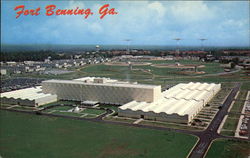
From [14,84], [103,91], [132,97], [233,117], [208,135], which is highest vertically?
[103,91]

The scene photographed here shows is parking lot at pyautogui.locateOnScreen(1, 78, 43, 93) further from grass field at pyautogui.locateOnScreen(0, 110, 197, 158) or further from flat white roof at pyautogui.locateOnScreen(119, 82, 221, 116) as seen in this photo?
flat white roof at pyautogui.locateOnScreen(119, 82, 221, 116)

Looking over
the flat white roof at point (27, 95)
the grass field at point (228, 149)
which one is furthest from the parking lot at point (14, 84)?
the grass field at point (228, 149)

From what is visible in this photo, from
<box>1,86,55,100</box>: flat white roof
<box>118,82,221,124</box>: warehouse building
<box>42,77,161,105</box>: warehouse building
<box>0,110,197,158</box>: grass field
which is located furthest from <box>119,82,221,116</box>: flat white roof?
<box>1,86,55,100</box>: flat white roof

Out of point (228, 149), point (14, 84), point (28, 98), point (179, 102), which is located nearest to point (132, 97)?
point (179, 102)

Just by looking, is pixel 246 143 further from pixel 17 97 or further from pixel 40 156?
pixel 17 97

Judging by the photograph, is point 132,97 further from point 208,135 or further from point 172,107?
point 208,135

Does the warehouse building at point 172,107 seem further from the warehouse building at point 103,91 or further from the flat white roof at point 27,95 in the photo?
the flat white roof at point 27,95
